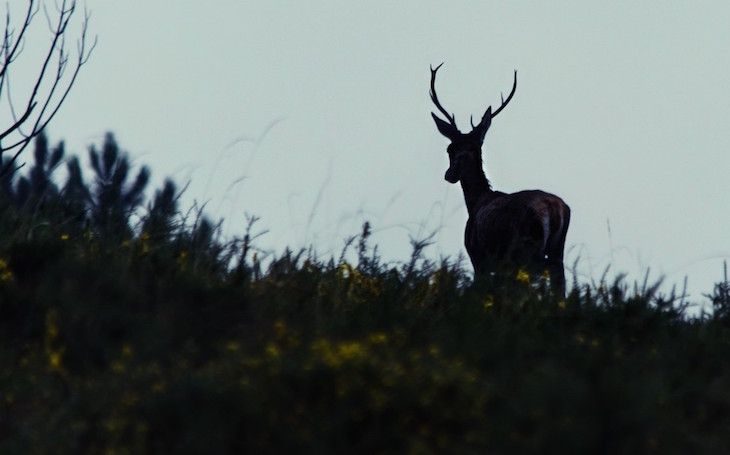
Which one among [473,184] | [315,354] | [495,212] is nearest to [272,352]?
[315,354]

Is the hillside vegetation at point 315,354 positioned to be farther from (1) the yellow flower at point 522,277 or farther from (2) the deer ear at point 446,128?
(2) the deer ear at point 446,128

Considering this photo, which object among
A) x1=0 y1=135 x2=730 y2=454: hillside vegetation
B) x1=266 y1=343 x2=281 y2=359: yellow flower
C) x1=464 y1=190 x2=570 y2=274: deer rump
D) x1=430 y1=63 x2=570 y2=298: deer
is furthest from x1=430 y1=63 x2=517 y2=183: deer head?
x1=266 y1=343 x2=281 y2=359: yellow flower

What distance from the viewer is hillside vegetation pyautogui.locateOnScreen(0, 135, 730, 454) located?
13.5 ft

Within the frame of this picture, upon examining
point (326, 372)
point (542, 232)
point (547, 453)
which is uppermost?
point (542, 232)

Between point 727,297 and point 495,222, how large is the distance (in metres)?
5.52

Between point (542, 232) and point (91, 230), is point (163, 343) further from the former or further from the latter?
point (542, 232)

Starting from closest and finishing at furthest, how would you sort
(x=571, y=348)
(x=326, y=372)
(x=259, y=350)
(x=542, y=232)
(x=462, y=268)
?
(x=326, y=372), (x=259, y=350), (x=571, y=348), (x=462, y=268), (x=542, y=232)

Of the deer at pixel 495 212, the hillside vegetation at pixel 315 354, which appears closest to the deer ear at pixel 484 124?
the deer at pixel 495 212

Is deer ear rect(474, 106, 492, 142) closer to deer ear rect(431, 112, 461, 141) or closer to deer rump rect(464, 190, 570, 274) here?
deer ear rect(431, 112, 461, 141)

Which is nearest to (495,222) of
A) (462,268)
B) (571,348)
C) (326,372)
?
(462,268)

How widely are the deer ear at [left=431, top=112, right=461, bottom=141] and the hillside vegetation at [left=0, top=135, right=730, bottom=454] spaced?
683 centimetres

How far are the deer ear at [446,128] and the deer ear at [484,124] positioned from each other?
0.22m

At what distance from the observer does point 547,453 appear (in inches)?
155

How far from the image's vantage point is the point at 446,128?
14.2 metres
